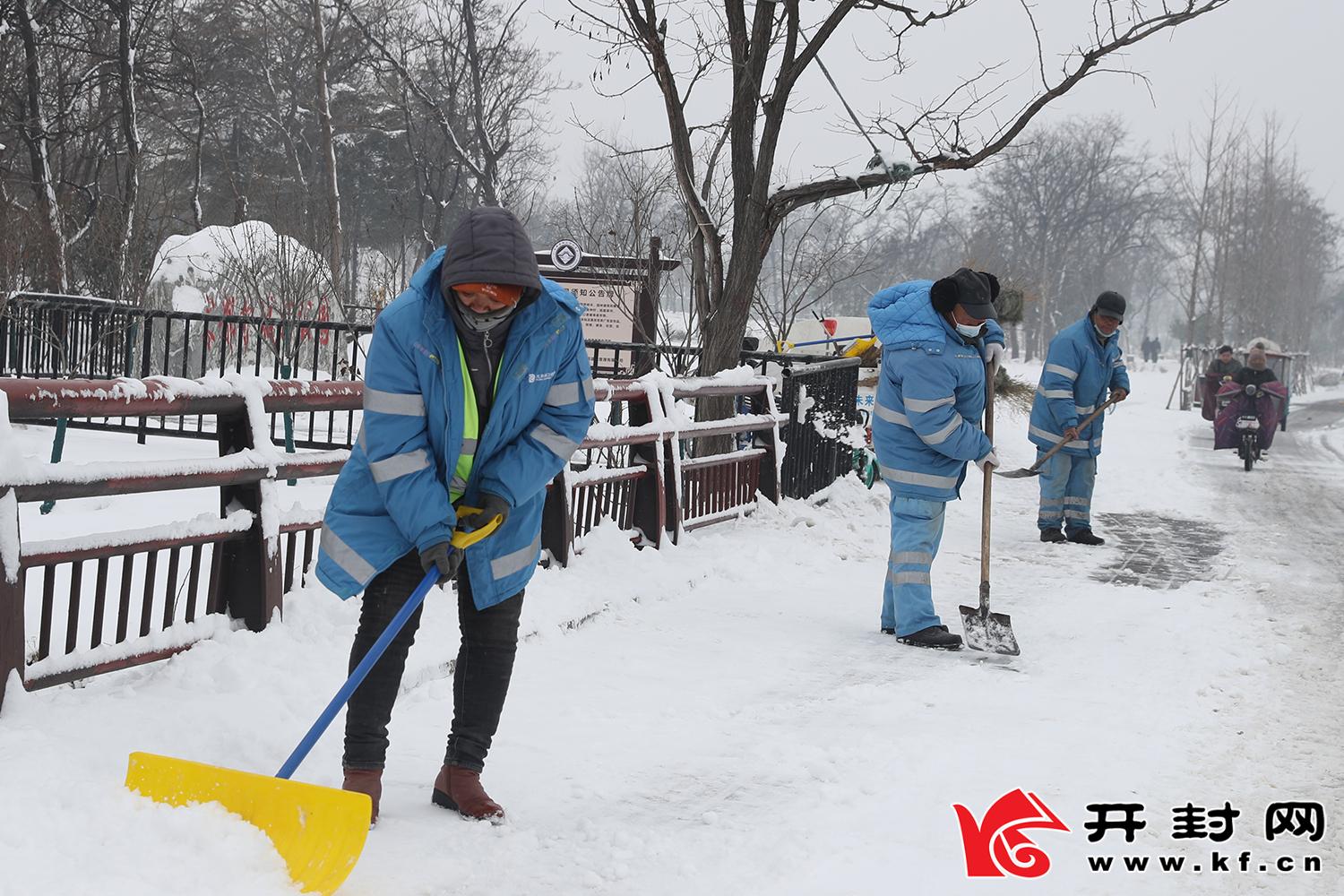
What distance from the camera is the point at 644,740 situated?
4570 millimetres

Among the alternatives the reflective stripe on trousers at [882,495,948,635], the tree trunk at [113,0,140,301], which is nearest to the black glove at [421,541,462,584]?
the reflective stripe on trousers at [882,495,948,635]

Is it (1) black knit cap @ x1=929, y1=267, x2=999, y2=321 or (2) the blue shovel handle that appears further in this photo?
(1) black knit cap @ x1=929, y1=267, x2=999, y2=321

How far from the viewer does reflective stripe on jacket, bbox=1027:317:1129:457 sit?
32.7ft

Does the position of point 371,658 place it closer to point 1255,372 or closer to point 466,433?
point 466,433

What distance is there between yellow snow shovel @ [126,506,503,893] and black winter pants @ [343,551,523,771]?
0.51ft

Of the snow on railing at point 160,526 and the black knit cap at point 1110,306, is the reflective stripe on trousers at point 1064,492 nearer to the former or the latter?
the black knit cap at point 1110,306

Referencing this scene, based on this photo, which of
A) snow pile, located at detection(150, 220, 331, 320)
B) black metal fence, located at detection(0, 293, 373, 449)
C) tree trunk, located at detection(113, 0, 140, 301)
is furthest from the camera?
tree trunk, located at detection(113, 0, 140, 301)

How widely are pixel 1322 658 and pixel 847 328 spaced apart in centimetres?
1220

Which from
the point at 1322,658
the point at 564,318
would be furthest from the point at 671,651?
the point at 1322,658

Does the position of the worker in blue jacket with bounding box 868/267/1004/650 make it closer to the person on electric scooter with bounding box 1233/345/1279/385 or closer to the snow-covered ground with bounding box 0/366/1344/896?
the snow-covered ground with bounding box 0/366/1344/896

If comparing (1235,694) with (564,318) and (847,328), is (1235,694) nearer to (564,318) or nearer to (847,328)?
(564,318)

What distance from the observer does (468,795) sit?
12.1ft

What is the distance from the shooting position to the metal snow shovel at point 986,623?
623 cm

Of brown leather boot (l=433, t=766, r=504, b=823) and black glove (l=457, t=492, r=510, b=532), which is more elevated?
black glove (l=457, t=492, r=510, b=532)
